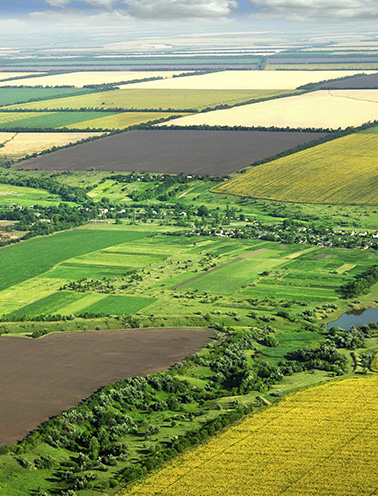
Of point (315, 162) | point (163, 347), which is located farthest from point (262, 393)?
point (315, 162)

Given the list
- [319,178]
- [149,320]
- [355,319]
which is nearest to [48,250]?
[149,320]

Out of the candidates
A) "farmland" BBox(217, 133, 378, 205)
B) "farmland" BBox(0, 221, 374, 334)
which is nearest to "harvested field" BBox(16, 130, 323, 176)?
"farmland" BBox(217, 133, 378, 205)

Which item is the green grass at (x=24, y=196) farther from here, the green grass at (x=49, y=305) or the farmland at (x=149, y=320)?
the green grass at (x=49, y=305)

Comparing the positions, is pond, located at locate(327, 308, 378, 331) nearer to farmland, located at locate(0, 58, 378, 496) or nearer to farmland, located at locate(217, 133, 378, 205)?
farmland, located at locate(0, 58, 378, 496)

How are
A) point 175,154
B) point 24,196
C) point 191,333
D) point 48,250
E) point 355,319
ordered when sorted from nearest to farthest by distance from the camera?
1. point 191,333
2. point 355,319
3. point 48,250
4. point 24,196
5. point 175,154

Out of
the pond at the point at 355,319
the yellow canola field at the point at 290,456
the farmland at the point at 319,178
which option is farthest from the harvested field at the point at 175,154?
the yellow canola field at the point at 290,456

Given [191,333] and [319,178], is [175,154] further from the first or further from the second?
[191,333]

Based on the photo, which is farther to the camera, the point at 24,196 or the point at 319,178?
the point at 24,196
